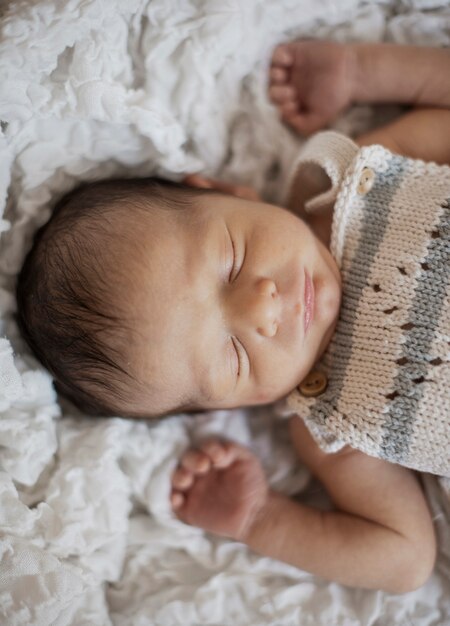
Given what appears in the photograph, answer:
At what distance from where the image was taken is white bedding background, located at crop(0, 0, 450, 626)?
1.40 metres

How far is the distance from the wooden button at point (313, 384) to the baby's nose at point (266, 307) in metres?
0.21

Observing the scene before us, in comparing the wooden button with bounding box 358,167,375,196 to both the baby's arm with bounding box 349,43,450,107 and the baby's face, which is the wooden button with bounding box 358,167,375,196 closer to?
the baby's face

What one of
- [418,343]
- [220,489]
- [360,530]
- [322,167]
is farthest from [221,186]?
[360,530]

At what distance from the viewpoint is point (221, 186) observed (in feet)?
5.44

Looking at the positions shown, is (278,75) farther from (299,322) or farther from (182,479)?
(182,479)

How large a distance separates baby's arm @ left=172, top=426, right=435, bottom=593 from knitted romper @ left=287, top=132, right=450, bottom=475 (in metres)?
0.11

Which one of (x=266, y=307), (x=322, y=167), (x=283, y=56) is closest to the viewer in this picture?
(x=266, y=307)

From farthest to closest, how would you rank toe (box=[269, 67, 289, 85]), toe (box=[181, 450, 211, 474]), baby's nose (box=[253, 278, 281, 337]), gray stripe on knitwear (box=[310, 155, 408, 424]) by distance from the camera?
1. toe (box=[269, 67, 289, 85])
2. toe (box=[181, 450, 211, 474])
3. gray stripe on knitwear (box=[310, 155, 408, 424])
4. baby's nose (box=[253, 278, 281, 337])

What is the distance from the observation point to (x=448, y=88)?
1614mm

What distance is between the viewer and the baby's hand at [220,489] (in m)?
1.56

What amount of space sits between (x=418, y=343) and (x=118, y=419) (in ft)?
2.24

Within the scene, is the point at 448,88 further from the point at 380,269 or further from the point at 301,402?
the point at 301,402

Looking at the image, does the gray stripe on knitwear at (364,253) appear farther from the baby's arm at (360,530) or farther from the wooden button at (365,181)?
the baby's arm at (360,530)

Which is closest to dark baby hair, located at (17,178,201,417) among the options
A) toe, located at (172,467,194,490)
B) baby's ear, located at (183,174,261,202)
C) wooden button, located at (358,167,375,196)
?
baby's ear, located at (183,174,261,202)
